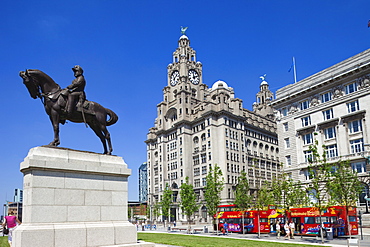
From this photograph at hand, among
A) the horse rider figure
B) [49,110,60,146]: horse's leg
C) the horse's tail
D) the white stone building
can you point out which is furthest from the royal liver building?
[49,110,60,146]: horse's leg

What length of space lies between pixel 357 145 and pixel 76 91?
46.2m

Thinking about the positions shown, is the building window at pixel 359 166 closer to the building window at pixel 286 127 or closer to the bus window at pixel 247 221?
the building window at pixel 286 127

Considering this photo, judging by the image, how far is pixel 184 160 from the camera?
9775 cm

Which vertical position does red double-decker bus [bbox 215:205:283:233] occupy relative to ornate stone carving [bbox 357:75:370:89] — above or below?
below

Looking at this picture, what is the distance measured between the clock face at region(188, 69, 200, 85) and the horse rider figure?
92770 millimetres

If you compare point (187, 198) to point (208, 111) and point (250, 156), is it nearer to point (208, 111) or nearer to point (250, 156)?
point (208, 111)

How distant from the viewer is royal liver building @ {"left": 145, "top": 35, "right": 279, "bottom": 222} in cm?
9331

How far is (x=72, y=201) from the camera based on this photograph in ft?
48.7

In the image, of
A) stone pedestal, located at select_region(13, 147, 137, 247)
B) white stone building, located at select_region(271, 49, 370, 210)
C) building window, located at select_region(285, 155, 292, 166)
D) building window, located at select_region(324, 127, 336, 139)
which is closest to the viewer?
stone pedestal, located at select_region(13, 147, 137, 247)

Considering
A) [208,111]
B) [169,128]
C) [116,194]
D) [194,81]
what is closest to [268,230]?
[116,194]

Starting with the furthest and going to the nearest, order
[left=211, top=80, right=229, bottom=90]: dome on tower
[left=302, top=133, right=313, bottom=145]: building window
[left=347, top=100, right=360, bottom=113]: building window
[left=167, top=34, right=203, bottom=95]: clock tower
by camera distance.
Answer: [left=211, top=80, right=229, bottom=90]: dome on tower, [left=167, top=34, right=203, bottom=95]: clock tower, [left=302, top=133, right=313, bottom=145]: building window, [left=347, top=100, right=360, bottom=113]: building window

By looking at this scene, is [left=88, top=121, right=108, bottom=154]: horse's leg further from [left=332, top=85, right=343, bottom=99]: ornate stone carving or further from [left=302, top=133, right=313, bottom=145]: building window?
[left=302, top=133, right=313, bottom=145]: building window

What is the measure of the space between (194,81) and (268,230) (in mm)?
71433

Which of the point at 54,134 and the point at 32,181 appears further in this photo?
the point at 54,134
